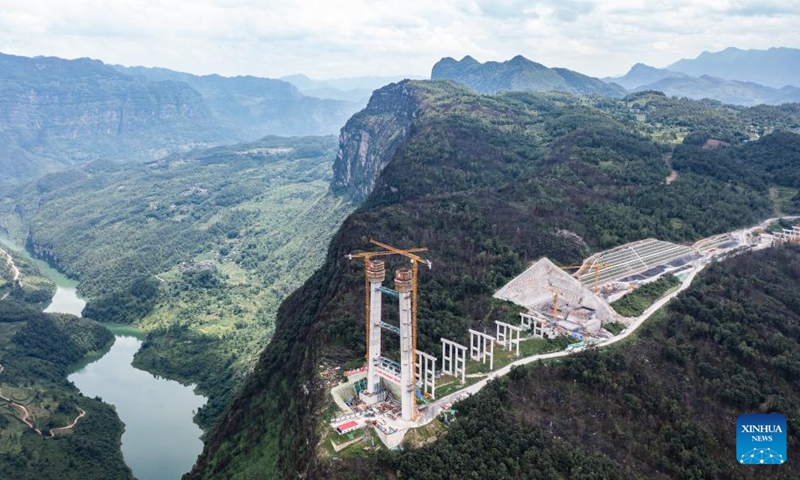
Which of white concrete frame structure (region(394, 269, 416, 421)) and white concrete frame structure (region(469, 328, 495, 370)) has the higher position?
white concrete frame structure (region(394, 269, 416, 421))

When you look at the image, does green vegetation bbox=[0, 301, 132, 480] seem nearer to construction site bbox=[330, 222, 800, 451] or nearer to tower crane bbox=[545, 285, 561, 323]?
construction site bbox=[330, 222, 800, 451]

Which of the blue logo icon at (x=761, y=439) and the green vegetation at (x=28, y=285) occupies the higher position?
the blue logo icon at (x=761, y=439)

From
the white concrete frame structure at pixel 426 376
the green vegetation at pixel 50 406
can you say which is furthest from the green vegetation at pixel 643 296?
the green vegetation at pixel 50 406

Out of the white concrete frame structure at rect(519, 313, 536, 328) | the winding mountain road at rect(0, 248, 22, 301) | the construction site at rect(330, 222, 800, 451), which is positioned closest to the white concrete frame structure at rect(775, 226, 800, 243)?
the construction site at rect(330, 222, 800, 451)

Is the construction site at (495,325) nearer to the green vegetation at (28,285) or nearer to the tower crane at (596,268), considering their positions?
the tower crane at (596,268)

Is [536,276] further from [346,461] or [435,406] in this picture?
[346,461]

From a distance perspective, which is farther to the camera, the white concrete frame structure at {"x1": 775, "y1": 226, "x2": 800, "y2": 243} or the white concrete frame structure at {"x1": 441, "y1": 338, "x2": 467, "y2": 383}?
the white concrete frame structure at {"x1": 775, "y1": 226, "x2": 800, "y2": 243}

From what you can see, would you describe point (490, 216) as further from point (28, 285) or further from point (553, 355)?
point (28, 285)

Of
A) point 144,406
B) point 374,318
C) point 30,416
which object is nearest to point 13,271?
point 144,406
